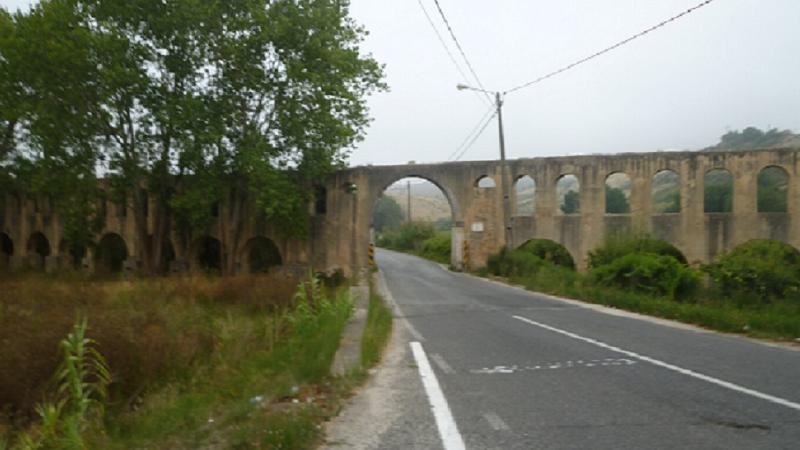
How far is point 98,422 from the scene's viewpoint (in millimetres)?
5438

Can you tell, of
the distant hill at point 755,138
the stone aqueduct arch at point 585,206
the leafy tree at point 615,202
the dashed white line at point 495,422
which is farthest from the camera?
the distant hill at point 755,138

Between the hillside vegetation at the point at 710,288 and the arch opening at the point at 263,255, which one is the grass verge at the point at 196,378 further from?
the arch opening at the point at 263,255

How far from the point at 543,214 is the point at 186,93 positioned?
713 inches

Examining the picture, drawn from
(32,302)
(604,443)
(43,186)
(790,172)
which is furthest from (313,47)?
(604,443)

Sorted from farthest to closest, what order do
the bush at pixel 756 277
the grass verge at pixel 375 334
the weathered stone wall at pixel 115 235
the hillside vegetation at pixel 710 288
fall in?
the weathered stone wall at pixel 115 235 < the bush at pixel 756 277 < the hillside vegetation at pixel 710 288 < the grass verge at pixel 375 334

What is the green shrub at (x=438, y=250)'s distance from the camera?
4531 centimetres

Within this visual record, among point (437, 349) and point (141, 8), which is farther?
point (141, 8)

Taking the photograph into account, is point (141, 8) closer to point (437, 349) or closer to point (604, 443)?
point (437, 349)

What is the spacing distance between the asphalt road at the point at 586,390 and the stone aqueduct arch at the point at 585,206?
19.3m

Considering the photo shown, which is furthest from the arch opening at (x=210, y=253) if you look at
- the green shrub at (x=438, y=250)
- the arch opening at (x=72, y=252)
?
the green shrub at (x=438, y=250)

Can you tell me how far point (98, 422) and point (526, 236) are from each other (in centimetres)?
2841

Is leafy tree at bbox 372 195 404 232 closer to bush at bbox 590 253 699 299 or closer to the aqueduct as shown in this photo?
the aqueduct

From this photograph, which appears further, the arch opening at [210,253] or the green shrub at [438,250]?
the green shrub at [438,250]

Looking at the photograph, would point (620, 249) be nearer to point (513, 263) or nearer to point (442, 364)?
point (513, 263)
